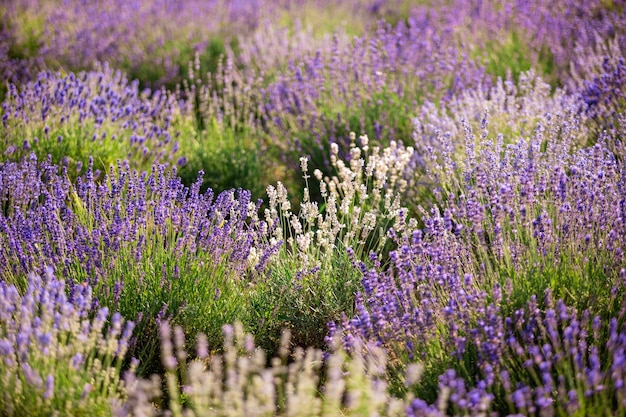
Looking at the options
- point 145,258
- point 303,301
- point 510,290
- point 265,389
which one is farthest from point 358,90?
point 265,389

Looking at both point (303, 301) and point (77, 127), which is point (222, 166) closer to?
point (77, 127)

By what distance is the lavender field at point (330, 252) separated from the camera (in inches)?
77.7

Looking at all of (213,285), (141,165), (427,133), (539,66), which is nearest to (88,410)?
(213,285)

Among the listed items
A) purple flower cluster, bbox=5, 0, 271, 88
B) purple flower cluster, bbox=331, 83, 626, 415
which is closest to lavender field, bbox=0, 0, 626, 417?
purple flower cluster, bbox=331, 83, 626, 415

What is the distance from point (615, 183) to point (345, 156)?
1.89m

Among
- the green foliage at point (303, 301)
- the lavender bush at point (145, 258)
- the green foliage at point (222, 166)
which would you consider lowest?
the green foliage at point (303, 301)

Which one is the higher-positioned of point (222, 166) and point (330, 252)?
point (222, 166)

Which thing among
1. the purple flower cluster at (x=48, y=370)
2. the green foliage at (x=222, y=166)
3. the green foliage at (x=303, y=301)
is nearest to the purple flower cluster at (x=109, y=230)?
the green foliage at (x=303, y=301)

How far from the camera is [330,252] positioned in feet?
9.62

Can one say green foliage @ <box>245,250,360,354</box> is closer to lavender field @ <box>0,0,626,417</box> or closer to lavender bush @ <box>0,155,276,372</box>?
lavender field @ <box>0,0,626,417</box>

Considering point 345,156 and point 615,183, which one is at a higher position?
point 345,156

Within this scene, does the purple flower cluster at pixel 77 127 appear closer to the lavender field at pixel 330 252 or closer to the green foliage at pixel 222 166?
the lavender field at pixel 330 252

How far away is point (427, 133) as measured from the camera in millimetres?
4152

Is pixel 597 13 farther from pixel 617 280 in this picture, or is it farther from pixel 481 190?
pixel 617 280
